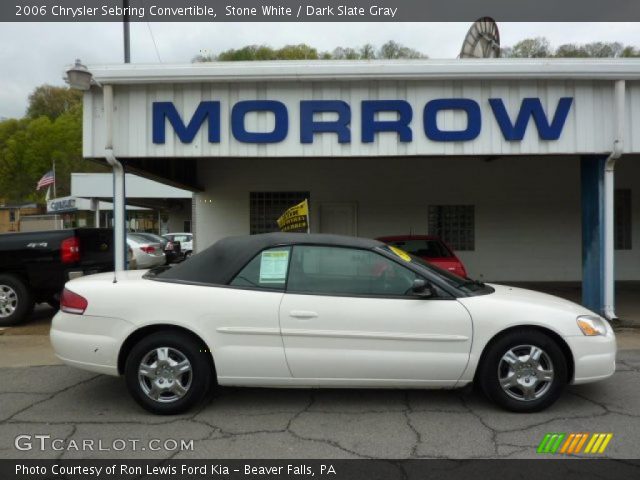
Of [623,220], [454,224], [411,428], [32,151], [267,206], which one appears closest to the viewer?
[411,428]

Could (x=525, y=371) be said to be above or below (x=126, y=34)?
below

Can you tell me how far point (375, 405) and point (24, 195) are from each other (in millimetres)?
64468

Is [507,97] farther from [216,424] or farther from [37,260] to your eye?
[37,260]

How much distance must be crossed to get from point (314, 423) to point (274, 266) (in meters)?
1.27

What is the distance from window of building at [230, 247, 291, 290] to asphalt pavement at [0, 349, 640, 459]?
105 cm

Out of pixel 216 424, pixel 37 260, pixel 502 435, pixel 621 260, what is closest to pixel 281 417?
pixel 216 424

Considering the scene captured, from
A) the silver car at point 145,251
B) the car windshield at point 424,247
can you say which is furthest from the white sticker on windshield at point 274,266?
the silver car at point 145,251

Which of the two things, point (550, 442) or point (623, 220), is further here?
point (623, 220)

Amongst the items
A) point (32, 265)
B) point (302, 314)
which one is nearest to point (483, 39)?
point (302, 314)

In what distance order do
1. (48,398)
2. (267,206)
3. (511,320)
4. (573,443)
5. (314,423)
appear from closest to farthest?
(573,443) < (314,423) < (511,320) < (48,398) < (267,206)

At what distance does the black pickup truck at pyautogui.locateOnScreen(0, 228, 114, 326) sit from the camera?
25.0 feet

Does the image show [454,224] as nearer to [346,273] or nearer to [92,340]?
[346,273]

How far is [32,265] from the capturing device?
25.1 ft

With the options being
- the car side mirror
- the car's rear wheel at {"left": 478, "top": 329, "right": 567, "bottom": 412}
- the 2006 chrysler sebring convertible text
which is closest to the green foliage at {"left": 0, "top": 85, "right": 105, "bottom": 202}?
the 2006 chrysler sebring convertible text
